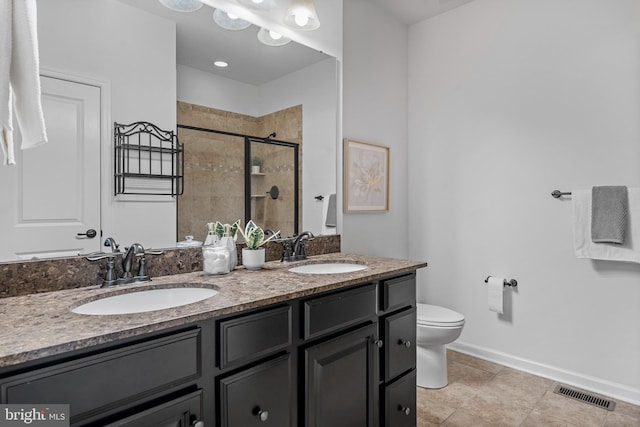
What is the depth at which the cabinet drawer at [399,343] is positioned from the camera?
1.67 metres

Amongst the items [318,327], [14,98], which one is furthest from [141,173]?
[318,327]

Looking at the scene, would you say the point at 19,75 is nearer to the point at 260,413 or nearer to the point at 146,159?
the point at 146,159

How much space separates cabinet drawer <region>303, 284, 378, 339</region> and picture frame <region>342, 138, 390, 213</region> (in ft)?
3.13

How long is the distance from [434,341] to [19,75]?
7.47ft

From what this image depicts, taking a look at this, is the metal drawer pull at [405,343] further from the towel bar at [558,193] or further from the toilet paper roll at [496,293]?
the towel bar at [558,193]

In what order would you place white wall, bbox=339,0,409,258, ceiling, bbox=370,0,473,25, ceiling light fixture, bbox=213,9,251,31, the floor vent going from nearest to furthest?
ceiling light fixture, bbox=213,9,251,31, the floor vent, white wall, bbox=339,0,409,258, ceiling, bbox=370,0,473,25

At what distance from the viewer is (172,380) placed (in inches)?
37.4

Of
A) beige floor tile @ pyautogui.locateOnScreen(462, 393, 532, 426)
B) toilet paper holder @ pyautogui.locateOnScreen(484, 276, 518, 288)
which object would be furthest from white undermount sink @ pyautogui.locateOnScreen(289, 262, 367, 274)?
toilet paper holder @ pyautogui.locateOnScreen(484, 276, 518, 288)

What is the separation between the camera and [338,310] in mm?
1427

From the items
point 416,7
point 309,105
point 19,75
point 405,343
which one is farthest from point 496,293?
point 19,75

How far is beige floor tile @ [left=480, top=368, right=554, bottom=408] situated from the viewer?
2.18 metres

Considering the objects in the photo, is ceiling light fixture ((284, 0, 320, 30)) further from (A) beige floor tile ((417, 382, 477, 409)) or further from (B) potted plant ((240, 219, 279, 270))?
(A) beige floor tile ((417, 382, 477, 409))

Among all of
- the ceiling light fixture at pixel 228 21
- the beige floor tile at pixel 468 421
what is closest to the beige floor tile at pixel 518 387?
the beige floor tile at pixel 468 421

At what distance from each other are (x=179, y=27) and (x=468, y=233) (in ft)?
7.58
